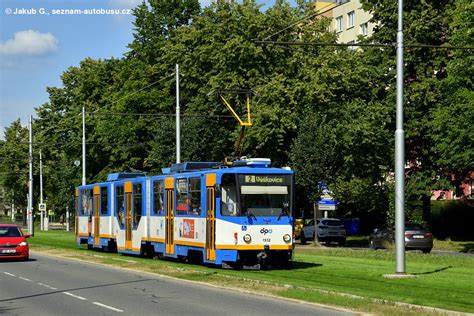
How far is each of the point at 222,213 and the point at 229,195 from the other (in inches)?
22.3

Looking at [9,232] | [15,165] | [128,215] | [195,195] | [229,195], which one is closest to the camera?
[229,195]

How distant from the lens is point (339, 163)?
2062 inches

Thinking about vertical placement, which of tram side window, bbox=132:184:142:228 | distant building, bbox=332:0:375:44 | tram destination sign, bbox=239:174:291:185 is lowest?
tram side window, bbox=132:184:142:228

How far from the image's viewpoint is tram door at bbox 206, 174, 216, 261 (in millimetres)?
27016

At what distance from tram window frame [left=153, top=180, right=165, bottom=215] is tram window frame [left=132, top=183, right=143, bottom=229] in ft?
6.51

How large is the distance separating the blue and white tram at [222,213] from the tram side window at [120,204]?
327 cm

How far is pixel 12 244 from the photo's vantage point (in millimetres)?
34625

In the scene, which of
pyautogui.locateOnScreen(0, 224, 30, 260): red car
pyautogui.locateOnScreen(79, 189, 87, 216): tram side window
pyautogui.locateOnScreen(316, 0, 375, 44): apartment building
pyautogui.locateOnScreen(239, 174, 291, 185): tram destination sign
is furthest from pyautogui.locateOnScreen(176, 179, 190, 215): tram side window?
pyautogui.locateOnScreen(316, 0, 375, 44): apartment building

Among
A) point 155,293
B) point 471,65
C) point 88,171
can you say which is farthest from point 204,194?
point 88,171

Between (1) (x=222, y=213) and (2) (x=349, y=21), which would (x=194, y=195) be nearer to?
(1) (x=222, y=213)

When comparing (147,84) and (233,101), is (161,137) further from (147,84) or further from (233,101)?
(147,84)

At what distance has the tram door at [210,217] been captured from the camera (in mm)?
27016

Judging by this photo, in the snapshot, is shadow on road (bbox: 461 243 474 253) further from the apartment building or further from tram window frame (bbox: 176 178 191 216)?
the apartment building

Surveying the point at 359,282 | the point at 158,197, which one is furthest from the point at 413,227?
the point at 359,282
